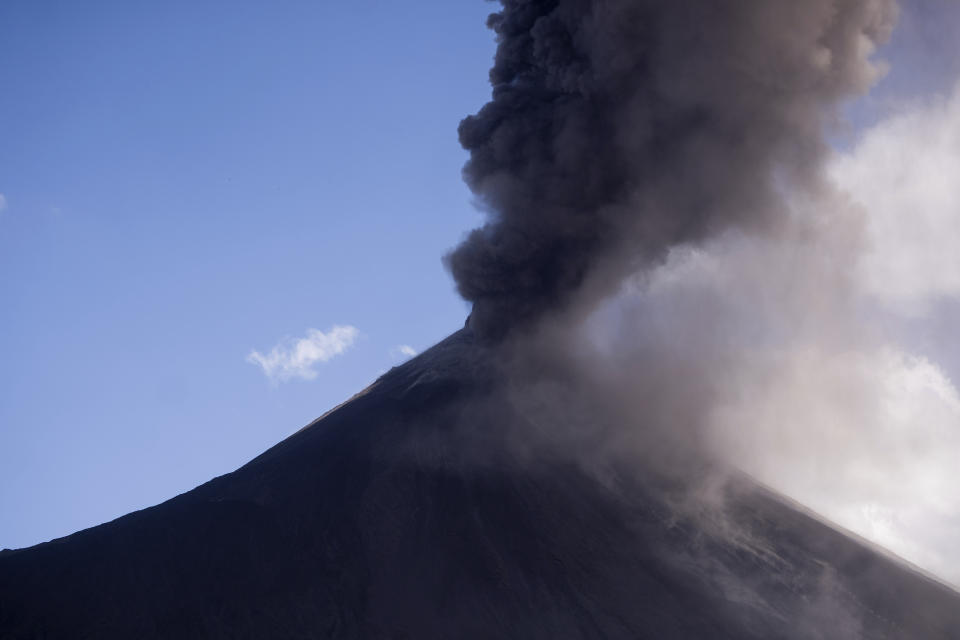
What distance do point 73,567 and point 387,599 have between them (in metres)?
12.0

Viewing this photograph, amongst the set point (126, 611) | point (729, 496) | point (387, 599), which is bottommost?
point (729, 496)

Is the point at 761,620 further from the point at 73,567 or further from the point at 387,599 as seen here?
the point at 73,567

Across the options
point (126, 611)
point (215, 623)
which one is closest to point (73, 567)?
point (126, 611)

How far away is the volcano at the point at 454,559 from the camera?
30.0m

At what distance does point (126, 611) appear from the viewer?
1164 inches

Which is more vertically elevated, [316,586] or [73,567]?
[73,567]

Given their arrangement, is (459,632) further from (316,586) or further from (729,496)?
(729,496)

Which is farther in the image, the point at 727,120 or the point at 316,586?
the point at 727,120

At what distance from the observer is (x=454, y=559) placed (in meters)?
33.3

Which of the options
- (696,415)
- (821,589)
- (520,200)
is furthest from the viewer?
(696,415)

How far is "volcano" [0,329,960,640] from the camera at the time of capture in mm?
29969

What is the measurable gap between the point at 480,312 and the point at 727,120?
1666 cm

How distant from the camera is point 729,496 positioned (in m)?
40.6

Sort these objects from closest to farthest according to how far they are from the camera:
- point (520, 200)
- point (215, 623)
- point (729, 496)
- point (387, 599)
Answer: point (215, 623) → point (387, 599) → point (729, 496) → point (520, 200)
